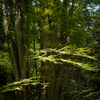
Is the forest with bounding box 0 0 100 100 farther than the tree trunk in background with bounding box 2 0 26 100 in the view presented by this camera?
No

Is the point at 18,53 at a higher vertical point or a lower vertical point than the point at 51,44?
lower

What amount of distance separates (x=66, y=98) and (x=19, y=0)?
3954 mm

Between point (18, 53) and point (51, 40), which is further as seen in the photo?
point (18, 53)

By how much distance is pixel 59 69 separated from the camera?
9.57 ft

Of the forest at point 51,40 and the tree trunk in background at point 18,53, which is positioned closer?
the forest at point 51,40

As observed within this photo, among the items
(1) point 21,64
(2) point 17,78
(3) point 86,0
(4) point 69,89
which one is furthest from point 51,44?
(4) point 69,89

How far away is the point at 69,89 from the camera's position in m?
3.34

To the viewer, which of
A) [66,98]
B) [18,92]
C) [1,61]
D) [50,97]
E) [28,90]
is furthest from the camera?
[1,61]

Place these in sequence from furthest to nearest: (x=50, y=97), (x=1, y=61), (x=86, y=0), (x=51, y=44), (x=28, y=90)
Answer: (x=1, y=61) → (x=28, y=90) → (x=50, y=97) → (x=51, y=44) → (x=86, y=0)

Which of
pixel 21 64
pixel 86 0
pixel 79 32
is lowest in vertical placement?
pixel 21 64

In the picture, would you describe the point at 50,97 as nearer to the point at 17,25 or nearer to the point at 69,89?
the point at 69,89

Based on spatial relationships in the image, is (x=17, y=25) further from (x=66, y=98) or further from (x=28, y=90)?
(x=66, y=98)

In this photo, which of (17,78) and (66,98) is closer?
(17,78)

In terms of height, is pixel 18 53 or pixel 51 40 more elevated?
pixel 51 40
